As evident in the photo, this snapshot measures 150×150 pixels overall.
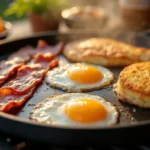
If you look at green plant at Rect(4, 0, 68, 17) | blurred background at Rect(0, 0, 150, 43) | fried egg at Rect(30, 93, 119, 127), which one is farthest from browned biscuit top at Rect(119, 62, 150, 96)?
green plant at Rect(4, 0, 68, 17)

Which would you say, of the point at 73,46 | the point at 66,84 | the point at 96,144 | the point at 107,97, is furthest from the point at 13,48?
the point at 96,144

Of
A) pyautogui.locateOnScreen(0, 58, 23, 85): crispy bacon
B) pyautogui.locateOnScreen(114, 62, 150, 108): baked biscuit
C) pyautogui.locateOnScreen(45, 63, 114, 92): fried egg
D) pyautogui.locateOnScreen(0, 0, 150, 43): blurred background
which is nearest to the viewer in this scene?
pyautogui.locateOnScreen(114, 62, 150, 108): baked biscuit

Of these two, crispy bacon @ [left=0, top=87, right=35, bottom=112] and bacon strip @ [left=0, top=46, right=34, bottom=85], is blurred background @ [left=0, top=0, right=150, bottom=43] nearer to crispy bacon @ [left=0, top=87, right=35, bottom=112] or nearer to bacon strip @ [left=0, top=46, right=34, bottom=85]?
bacon strip @ [left=0, top=46, right=34, bottom=85]

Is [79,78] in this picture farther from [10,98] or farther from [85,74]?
[10,98]

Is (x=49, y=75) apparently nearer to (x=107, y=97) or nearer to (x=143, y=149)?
(x=107, y=97)

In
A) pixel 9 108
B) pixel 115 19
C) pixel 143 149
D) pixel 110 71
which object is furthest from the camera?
pixel 115 19

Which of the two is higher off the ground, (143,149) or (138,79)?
(138,79)

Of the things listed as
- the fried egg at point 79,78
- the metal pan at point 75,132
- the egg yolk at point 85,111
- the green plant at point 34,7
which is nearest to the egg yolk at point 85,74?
the fried egg at point 79,78

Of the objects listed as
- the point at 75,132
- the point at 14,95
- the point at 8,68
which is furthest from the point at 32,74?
the point at 75,132
